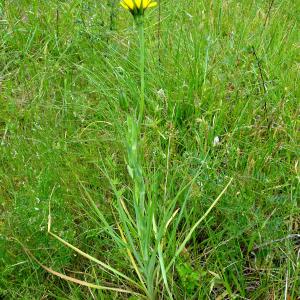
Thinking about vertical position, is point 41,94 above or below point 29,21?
below

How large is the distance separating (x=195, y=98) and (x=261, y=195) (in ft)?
1.59

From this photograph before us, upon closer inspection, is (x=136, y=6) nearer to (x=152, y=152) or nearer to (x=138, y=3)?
(x=138, y=3)

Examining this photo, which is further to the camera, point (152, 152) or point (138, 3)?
point (152, 152)

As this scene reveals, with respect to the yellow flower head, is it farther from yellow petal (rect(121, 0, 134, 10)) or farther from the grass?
the grass

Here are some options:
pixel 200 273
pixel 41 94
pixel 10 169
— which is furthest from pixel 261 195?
pixel 41 94

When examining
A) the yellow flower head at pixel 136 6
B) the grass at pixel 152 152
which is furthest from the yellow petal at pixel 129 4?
the grass at pixel 152 152

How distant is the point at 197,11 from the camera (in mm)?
2439

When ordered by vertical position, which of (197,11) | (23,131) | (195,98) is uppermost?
(197,11)

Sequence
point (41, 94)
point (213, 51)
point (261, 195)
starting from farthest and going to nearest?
point (213, 51)
point (41, 94)
point (261, 195)

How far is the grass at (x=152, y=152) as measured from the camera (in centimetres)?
129

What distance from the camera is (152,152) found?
160 cm

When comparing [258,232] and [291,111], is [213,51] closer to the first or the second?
[291,111]

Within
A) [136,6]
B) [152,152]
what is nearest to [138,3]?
[136,6]

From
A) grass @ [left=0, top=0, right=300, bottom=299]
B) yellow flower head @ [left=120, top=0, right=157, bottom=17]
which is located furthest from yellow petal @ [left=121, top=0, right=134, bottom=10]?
grass @ [left=0, top=0, right=300, bottom=299]
